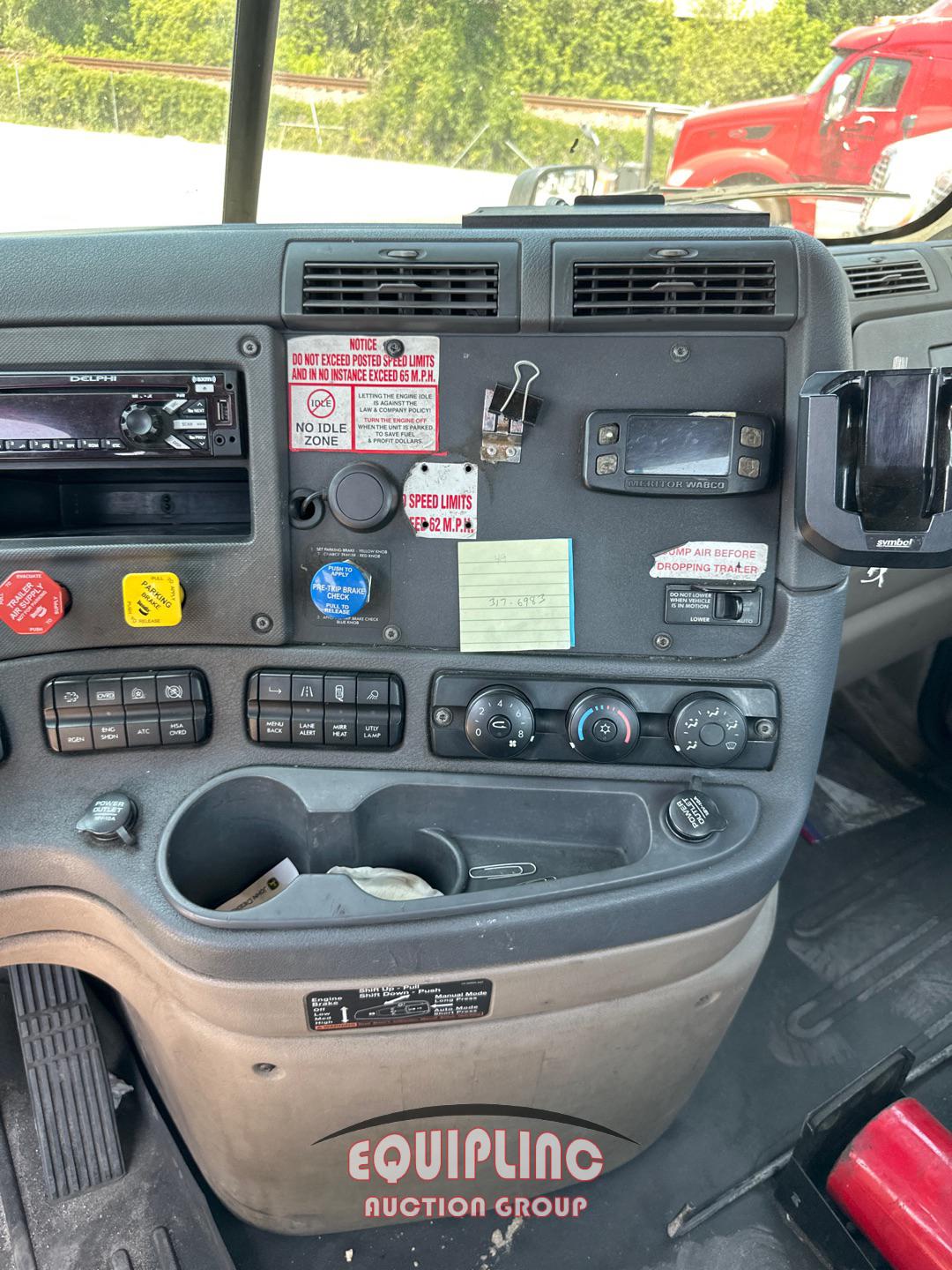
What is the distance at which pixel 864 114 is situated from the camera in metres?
2.61

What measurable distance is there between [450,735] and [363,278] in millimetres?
649

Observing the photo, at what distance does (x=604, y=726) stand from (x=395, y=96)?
186cm

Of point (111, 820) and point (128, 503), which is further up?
point (128, 503)

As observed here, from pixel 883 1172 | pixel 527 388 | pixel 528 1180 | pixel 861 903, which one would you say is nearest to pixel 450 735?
pixel 527 388

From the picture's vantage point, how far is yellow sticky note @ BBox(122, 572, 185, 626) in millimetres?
1282

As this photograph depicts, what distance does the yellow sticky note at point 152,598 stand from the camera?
1282 millimetres

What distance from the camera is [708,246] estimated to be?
119cm

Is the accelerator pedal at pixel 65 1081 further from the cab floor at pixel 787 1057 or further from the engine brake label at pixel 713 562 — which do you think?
the engine brake label at pixel 713 562

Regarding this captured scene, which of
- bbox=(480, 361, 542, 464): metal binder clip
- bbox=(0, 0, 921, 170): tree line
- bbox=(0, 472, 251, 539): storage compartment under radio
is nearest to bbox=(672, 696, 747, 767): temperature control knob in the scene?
bbox=(480, 361, 542, 464): metal binder clip

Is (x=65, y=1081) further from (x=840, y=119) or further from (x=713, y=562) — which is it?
(x=840, y=119)

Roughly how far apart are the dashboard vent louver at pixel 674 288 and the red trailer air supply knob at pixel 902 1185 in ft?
4.30

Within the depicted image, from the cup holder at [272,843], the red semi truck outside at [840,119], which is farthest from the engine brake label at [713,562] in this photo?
the red semi truck outside at [840,119]

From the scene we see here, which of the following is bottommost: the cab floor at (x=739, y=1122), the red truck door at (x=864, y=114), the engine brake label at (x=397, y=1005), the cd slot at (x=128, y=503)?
the cab floor at (x=739, y=1122)

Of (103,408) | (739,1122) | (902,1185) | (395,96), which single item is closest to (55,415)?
(103,408)
